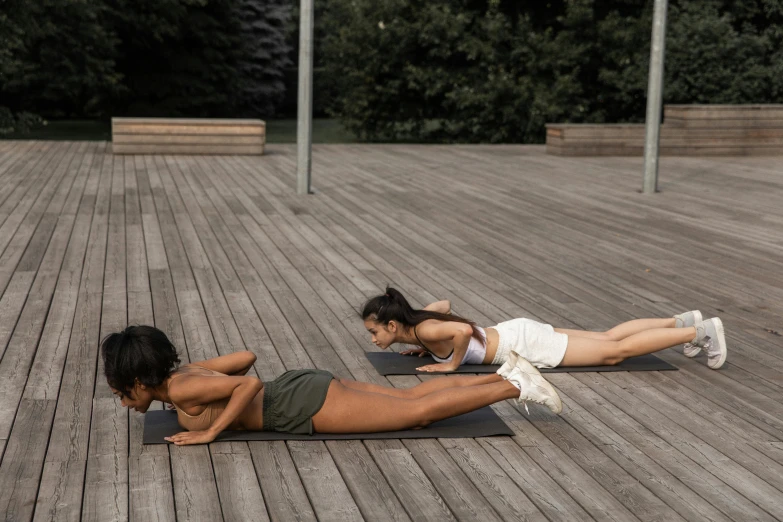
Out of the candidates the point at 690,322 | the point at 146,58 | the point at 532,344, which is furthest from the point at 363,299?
the point at 146,58

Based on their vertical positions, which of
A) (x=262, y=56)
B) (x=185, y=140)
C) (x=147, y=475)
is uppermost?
(x=262, y=56)

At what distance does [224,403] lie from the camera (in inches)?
167

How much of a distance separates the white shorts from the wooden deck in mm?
122

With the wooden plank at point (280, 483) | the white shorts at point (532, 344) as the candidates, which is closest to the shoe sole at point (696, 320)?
the white shorts at point (532, 344)

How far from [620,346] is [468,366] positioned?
797 mm

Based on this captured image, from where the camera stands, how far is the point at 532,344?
5.36 metres

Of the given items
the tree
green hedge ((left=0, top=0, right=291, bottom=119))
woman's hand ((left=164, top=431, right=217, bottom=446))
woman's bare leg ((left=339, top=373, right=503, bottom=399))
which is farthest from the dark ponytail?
the tree

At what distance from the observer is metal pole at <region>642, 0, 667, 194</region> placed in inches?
482

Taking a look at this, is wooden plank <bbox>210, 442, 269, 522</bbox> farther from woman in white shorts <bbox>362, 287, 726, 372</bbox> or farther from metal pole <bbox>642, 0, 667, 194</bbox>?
metal pole <bbox>642, 0, 667, 194</bbox>

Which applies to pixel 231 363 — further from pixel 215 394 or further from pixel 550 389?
pixel 550 389

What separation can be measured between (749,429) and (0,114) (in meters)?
20.6

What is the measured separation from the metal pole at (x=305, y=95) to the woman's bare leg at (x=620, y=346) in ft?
23.2

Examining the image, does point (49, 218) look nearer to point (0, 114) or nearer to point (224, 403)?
point (224, 403)

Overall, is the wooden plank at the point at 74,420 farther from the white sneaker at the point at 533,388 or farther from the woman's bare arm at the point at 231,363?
the white sneaker at the point at 533,388
